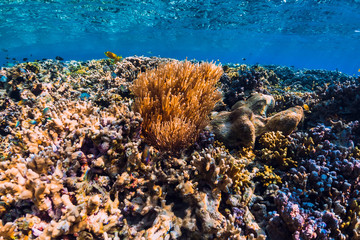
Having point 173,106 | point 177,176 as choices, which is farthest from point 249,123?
point 177,176

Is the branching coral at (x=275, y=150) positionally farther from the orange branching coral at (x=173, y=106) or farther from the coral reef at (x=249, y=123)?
the orange branching coral at (x=173, y=106)

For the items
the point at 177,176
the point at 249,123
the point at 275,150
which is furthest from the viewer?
the point at 275,150

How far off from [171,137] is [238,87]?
398cm

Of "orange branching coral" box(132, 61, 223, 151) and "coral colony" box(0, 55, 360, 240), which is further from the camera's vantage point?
"orange branching coral" box(132, 61, 223, 151)

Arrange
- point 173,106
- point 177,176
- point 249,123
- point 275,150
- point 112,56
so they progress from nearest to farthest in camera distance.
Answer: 1. point 177,176
2. point 173,106
3. point 249,123
4. point 275,150
5. point 112,56

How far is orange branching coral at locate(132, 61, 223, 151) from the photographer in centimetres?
284

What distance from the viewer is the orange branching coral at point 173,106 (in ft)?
9.32

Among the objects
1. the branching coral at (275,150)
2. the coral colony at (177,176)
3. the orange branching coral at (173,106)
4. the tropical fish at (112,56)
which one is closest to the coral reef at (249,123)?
the coral colony at (177,176)

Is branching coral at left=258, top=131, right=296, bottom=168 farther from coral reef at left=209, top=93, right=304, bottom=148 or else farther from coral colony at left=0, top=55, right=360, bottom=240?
coral reef at left=209, top=93, right=304, bottom=148

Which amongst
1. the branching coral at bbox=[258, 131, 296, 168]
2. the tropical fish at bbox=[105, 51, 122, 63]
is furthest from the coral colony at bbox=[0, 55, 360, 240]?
the tropical fish at bbox=[105, 51, 122, 63]

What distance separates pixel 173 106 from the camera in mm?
3035

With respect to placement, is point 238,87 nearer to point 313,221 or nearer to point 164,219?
point 313,221

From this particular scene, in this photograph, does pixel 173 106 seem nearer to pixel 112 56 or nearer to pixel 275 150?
pixel 275 150

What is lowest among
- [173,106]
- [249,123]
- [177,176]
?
[177,176]
